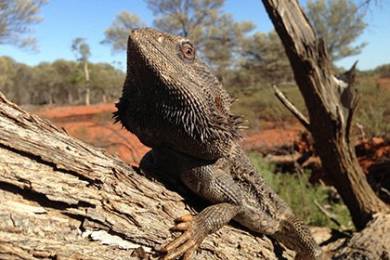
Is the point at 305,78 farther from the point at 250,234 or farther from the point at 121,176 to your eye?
the point at 121,176

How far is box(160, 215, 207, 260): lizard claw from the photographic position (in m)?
2.21

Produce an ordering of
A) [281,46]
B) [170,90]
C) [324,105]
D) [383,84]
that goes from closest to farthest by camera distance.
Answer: [170,90] < [324,105] < [383,84] < [281,46]

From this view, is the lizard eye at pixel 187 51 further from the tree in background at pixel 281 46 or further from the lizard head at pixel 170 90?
the tree in background at pixel 281 46

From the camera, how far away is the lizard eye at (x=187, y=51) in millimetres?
2594

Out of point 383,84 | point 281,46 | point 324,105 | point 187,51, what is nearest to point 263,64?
point 281,46

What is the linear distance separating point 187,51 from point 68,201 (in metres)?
1.11

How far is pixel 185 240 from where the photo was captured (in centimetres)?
228

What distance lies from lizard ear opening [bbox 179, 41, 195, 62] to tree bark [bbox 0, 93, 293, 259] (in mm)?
704

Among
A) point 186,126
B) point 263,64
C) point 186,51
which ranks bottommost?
point 186,126

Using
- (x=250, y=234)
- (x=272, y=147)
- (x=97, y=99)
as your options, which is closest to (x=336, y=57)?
(x=97, y=99)

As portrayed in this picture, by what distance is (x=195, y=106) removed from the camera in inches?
100.0

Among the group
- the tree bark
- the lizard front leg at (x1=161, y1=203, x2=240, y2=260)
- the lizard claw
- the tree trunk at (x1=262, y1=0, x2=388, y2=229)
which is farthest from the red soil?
the tree bark

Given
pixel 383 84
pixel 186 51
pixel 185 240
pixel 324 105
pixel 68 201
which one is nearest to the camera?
pixel 68 201

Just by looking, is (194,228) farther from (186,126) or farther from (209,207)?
(186,126)
